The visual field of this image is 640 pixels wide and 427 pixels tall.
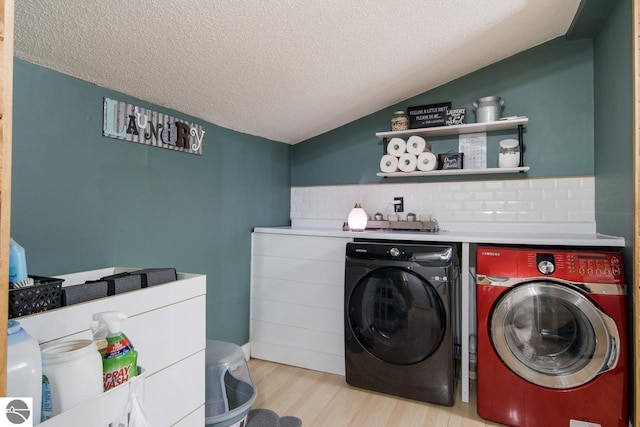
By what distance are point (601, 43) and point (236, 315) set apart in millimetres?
3012

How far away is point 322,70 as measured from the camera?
2.02m

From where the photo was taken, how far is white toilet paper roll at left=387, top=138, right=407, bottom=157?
2658 millimetres

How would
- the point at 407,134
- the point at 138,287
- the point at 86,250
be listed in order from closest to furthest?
1. the point at 138,287
2. the point at 86,250
3. the point at 407,134

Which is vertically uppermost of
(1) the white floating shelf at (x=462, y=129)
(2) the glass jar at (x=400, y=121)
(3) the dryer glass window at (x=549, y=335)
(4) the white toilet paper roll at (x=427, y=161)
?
(2) the glass jar at (x=400, y=121)

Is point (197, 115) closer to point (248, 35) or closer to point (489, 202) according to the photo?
point (248, 35)

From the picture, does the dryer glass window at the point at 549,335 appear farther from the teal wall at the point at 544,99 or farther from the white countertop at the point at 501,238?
the teal wall at the point at 544,99

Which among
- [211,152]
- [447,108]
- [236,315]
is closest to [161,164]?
[211,152]

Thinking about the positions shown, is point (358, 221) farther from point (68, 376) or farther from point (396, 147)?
point (68, 376)

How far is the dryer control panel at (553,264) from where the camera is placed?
64.6 inches

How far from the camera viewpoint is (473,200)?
8.46 feet

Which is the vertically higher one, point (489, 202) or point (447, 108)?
point (447, 108)

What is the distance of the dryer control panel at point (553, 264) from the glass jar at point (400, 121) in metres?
1.17

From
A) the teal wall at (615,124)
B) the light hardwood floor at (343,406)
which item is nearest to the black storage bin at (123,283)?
the light hardwood floor at (343,406)

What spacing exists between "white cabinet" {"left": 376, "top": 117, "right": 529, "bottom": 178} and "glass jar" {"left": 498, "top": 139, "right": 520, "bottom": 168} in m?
0.04
